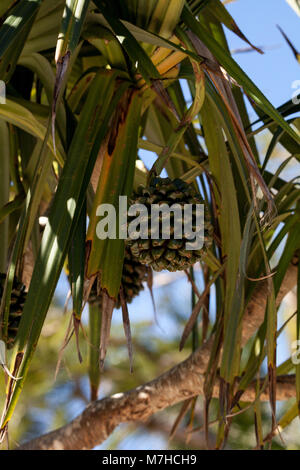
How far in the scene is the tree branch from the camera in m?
1.12

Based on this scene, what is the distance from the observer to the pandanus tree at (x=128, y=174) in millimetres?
672

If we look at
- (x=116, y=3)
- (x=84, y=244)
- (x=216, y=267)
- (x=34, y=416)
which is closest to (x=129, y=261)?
(x=216, y=267)

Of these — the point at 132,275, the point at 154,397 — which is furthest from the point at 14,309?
the point at 154,397

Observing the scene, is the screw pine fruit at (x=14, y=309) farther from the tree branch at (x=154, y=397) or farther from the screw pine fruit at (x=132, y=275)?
the tree branch at (x=154, y=397)

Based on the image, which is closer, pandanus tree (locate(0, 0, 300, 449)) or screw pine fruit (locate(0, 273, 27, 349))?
pandanus tree (locate(0, 0, 300, 449))

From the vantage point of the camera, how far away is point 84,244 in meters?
0.72

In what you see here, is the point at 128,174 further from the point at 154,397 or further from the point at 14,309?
the point at 154,397

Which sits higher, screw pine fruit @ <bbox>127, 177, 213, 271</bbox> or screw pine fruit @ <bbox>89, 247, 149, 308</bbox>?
screw pine fruit @ <bbox>127, 177, 213, 271</bbox>

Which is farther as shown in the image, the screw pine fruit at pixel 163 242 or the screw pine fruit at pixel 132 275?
the screw pine fruit at pixel 132 275

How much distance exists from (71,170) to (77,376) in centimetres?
234

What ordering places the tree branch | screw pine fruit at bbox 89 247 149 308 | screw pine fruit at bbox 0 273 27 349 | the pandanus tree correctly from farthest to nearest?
1. the tree branch
2. screw pine fruit at bbox 89 247 149 308
3. screw pine fruit at bbox 0 273 27 349
4. the pandanus tree

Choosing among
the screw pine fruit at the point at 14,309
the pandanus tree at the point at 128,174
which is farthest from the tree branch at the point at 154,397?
the screw pine fruit at the point at 14,309

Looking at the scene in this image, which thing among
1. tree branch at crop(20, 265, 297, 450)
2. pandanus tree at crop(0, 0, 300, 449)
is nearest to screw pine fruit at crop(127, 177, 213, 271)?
pandanus tree at crop(0, 0, 300, 449)

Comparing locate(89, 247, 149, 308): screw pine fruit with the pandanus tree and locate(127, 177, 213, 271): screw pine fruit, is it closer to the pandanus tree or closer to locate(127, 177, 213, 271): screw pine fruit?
the pandanus tree
